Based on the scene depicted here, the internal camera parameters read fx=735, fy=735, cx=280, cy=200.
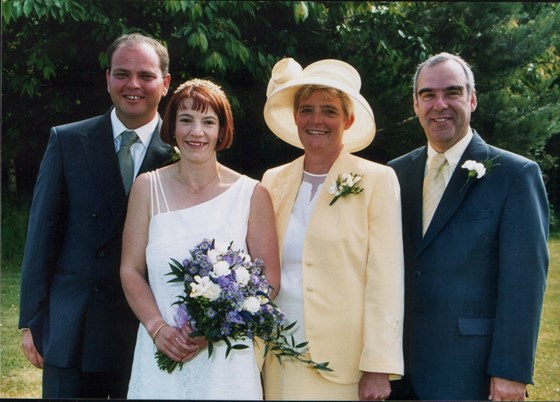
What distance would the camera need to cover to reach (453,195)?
333 centimetres

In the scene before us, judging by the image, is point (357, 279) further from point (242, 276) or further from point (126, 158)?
point (126, 158)

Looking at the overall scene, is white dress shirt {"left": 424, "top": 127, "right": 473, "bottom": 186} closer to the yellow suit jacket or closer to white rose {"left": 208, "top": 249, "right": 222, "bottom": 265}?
the yellow suit jacket

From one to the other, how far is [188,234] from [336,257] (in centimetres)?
66

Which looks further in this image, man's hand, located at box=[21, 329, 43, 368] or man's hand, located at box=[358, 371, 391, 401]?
man's hand, located at box=[21, 329, 43, 368]

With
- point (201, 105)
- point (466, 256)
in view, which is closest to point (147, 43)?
point (201, 105)

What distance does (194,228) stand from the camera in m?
3.22

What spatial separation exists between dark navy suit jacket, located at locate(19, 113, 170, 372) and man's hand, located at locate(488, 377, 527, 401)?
1813 millimetres

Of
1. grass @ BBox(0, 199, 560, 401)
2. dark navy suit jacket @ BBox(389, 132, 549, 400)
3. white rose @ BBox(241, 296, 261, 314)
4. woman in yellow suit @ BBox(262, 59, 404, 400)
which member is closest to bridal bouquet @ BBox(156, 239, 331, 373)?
white rose @ BBox(241, 296, 261, 314)

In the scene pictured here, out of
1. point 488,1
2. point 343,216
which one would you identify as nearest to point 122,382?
point 343,216

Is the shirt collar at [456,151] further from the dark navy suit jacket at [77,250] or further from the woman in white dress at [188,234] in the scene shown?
the dark navy suit jacket at [77,250]

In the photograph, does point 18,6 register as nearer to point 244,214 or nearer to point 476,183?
point 244,214

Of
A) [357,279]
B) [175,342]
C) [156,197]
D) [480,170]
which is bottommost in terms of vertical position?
[175,342]

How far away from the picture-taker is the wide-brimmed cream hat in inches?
132

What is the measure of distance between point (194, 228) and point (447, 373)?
1330 mm
